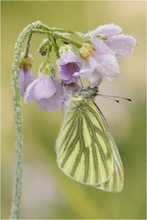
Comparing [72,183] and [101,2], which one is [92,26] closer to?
[101,2]

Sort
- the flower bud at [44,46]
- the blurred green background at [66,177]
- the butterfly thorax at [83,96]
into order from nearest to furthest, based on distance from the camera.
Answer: the flower bud at [44,46]
the butterfly thorax at [83,96]
the blurred green background at [66,177]

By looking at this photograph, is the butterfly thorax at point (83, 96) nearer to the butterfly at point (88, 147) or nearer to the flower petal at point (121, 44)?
the butterfly at point (88, 147)

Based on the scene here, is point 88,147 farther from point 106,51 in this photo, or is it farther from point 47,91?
point 106,51

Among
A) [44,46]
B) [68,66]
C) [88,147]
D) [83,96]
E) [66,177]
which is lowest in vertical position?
[66,177]

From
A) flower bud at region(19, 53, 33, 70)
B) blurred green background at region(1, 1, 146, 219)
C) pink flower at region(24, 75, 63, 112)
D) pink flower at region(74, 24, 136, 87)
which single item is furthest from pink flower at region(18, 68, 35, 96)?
blurred green background at region(1, 1, 146, 219)

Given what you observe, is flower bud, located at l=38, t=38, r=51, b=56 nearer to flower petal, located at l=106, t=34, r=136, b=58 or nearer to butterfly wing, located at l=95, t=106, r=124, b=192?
flower petal, located at l=106, t=34, r=136, b=58

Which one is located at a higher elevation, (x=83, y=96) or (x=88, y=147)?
(x=83, y=96)

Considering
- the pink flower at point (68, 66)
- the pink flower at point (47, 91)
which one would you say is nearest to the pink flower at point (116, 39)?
the pink flower at point (68, 66)

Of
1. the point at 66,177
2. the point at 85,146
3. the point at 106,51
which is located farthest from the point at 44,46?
the point at 66,177
